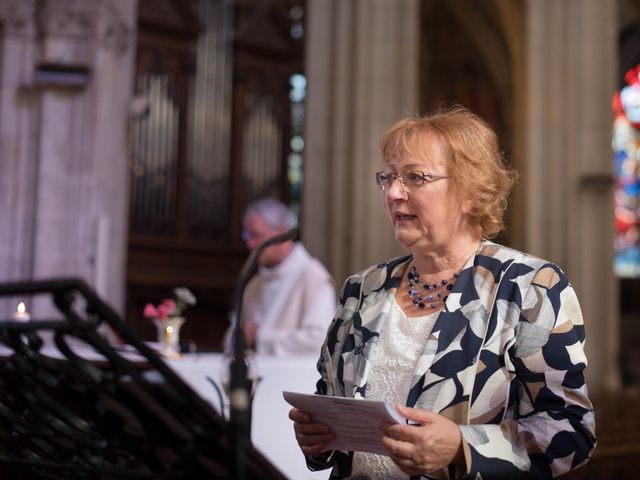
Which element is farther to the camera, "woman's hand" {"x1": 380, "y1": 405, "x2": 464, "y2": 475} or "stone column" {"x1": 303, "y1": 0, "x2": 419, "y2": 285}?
"stone column" {"x1": 303, "y1": 0, "x2": 419, "y2": 285}

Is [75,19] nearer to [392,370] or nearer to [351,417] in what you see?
[392,370]

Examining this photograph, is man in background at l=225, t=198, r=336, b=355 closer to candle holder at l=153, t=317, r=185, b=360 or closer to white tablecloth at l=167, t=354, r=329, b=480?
candle holder at l=153, t=317, r=185, b=360

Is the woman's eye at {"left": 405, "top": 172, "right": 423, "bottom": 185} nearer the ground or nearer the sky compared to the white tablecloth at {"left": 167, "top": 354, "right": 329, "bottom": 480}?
nearer the sky

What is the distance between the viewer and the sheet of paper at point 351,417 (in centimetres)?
188

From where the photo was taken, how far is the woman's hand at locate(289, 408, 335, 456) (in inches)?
83.0

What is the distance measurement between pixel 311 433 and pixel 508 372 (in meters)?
0.47

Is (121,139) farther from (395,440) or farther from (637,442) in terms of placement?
(395,440)

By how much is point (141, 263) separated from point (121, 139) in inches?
103

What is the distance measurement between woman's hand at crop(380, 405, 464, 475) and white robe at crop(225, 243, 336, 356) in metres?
3.18

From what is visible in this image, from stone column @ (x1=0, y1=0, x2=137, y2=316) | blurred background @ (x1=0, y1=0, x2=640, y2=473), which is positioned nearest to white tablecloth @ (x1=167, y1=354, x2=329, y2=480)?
blurred background @ (x1=0, y1=0, x2=640, y2=473)

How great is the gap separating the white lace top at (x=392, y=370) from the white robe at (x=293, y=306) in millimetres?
2923

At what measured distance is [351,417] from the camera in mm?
1978

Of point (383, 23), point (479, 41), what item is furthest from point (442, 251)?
point (479, 41)

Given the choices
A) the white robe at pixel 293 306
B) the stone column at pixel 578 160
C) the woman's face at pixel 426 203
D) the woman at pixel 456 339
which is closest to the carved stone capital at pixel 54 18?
the white robe at pixel 293 306
